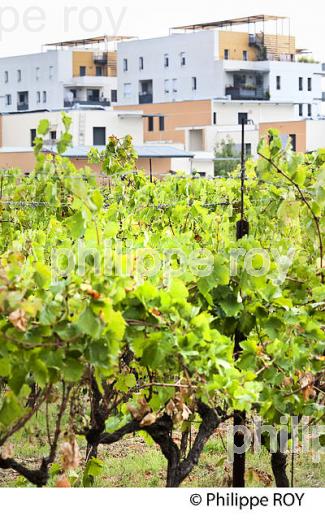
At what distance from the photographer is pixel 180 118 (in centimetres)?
7081

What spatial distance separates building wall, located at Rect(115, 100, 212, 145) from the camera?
70250 mm

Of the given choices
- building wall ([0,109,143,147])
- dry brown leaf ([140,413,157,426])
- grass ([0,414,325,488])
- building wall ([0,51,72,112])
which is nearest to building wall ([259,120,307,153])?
building wall ([0,109,143,147])

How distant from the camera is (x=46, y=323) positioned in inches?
163

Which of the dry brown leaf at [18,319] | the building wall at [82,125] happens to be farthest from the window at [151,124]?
the dry brown leaf at [18,319]

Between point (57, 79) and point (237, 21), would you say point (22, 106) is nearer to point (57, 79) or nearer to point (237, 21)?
point (57, 79)

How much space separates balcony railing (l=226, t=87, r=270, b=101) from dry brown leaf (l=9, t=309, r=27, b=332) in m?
75.6

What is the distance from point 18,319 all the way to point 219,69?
76.1 meters

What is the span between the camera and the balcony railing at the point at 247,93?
260 feet

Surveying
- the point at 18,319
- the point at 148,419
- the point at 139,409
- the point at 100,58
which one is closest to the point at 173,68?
the point at 100,58

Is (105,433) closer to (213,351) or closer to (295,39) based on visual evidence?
(213,351)

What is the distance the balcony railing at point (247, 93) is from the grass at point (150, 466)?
71.2m

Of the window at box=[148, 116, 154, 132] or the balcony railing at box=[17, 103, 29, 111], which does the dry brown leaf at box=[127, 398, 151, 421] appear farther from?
the balcony railing at box=[17, 103, 29, 111]

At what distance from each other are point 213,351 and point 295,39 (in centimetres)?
8274
